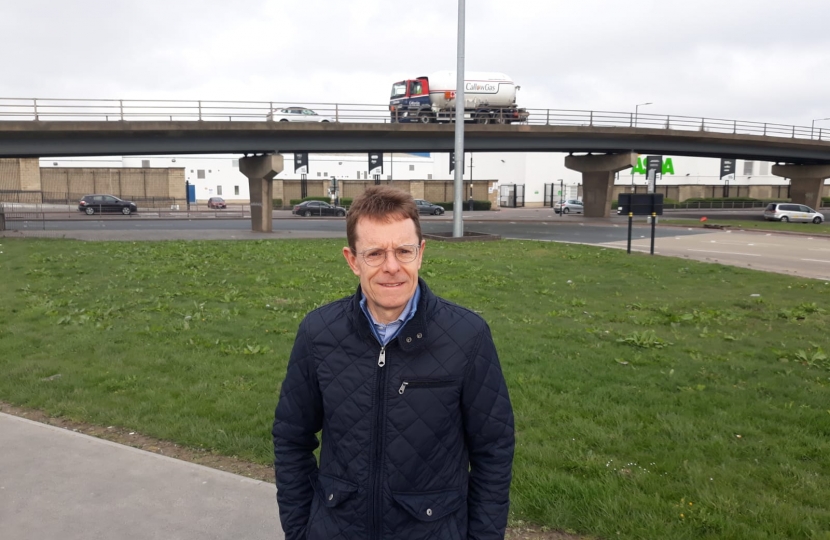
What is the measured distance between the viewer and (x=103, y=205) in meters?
47.9

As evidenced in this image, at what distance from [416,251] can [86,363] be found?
581 cm

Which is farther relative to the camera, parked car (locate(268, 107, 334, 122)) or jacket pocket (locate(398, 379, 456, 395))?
parked car (locate(268, 107, 334, 122))

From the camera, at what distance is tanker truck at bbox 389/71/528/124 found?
132 feet

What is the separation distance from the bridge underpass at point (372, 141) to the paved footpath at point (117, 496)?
1059 inches

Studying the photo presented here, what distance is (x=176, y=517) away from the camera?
381 cm

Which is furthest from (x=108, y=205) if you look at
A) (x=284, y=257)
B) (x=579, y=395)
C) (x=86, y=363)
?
(x=579, y=395)

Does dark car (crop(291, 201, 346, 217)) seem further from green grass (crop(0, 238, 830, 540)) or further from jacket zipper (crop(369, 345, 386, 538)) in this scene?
jacket zipper (crop(369, 345, 386, 538))

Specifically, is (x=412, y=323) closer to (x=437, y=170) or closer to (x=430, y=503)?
(x=430, y=503)

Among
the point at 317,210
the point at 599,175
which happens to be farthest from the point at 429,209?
the point at 599,175

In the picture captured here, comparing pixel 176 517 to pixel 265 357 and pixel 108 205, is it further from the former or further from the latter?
pixel 108 205

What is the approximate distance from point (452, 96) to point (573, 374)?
3565 centimetres

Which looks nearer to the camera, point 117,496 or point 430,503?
point 430,503

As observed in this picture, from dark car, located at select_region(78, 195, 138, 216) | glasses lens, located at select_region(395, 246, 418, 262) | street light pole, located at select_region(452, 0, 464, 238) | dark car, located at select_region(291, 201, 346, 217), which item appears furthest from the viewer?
dark car, located at select_region(291, 201, 346, 217)

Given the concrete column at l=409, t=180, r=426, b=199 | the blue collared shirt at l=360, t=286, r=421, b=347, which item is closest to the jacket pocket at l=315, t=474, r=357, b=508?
the blue collared shirt at l=360, t=286, r=421, b=347
